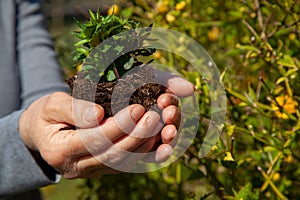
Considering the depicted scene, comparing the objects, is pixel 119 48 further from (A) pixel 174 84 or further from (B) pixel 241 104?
(B) pixel 241 104

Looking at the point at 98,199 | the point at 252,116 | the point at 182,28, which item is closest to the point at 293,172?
the point at 252,116

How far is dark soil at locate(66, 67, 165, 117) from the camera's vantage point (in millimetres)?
803

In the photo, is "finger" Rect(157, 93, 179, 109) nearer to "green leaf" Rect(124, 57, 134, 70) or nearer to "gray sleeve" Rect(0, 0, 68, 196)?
"green leaf" Rect(124, 57, 134, 70)

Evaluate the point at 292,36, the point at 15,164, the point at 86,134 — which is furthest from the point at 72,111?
the point at 292,36

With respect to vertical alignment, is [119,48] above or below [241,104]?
above

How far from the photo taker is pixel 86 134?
815 millimetres

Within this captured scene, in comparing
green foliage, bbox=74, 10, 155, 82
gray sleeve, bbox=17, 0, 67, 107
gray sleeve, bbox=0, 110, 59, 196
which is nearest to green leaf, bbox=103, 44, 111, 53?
green foliage, bbox=74, 10, 155, 82

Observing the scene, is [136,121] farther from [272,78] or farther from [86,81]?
[272,78]

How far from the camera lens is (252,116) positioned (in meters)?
1.23

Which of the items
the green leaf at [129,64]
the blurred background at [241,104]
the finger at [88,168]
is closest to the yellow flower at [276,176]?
the blurred background at [241,104]

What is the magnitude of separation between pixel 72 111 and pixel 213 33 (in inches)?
34.8

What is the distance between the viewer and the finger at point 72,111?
2.59 ft

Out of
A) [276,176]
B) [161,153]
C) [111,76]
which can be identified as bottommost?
[276,176]

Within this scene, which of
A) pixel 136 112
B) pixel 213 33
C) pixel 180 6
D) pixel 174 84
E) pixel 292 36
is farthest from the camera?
pixel 213 33
